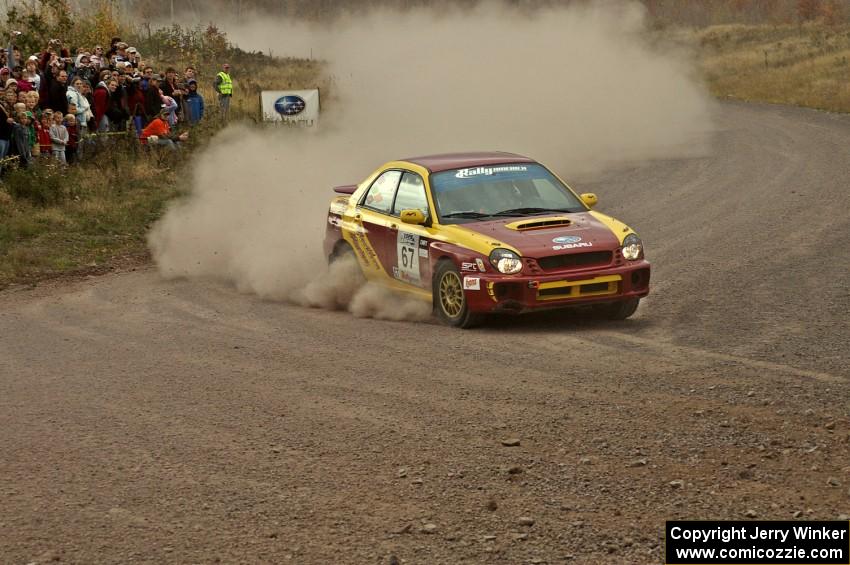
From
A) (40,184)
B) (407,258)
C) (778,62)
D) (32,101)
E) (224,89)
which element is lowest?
(778,62)

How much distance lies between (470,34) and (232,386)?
35497 millimetres

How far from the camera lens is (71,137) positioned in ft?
65.8

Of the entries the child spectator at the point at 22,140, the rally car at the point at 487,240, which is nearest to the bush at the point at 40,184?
the child spectator at the point at 22,140

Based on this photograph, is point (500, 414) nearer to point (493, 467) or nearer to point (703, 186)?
point (493, 467)

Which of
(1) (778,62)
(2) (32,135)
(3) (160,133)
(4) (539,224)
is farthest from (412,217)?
(1) (778,62)

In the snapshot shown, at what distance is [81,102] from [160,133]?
2572 millimetres

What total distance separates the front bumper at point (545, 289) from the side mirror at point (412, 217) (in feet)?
2.99

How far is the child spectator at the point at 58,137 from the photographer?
19.4 m

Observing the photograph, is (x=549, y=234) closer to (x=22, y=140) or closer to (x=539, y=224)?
(x=539, y=224)

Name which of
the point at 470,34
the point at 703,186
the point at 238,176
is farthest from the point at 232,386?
the point at 470,34

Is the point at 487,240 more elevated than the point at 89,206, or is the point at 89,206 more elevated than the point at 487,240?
the point at 487,240

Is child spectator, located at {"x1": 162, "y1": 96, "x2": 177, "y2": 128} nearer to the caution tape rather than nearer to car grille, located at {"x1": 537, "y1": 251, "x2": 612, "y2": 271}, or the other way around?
the caution tape

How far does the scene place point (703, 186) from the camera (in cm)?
2088

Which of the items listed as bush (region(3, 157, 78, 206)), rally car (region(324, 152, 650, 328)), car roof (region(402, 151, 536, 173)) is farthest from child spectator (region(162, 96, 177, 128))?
car roof (region(402, 151, 536, 173))
